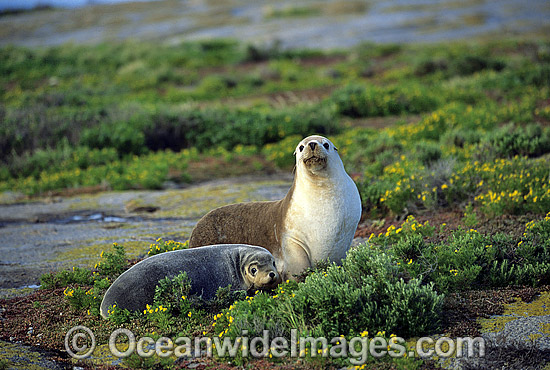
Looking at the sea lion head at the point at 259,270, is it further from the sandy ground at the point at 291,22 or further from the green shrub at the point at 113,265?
the sandy ground at the point at 291,22

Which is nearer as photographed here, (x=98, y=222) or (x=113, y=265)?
(x=113, y=265)

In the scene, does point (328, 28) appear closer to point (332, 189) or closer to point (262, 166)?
point (262, 166)

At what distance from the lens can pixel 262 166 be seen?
→ 1495 cm

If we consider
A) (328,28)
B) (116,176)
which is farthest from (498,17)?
(116,176)

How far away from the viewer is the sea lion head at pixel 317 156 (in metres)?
6.20

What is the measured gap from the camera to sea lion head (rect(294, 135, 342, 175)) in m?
6.20

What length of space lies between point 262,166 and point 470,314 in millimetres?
9681

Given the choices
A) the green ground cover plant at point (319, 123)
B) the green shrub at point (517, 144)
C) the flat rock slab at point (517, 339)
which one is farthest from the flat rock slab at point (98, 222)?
the flat rock slab at point (517, 339)

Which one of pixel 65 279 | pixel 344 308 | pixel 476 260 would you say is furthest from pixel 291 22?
pixel 344 308

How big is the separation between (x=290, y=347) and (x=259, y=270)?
45.9 inches

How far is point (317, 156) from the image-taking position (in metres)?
6.19

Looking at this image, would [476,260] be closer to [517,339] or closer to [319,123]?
[517,339]

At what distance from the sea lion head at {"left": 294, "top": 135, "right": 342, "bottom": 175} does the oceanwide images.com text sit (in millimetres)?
1789

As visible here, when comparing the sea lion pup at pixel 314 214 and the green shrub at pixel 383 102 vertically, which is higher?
the sea lion pup at pixel 314 214
